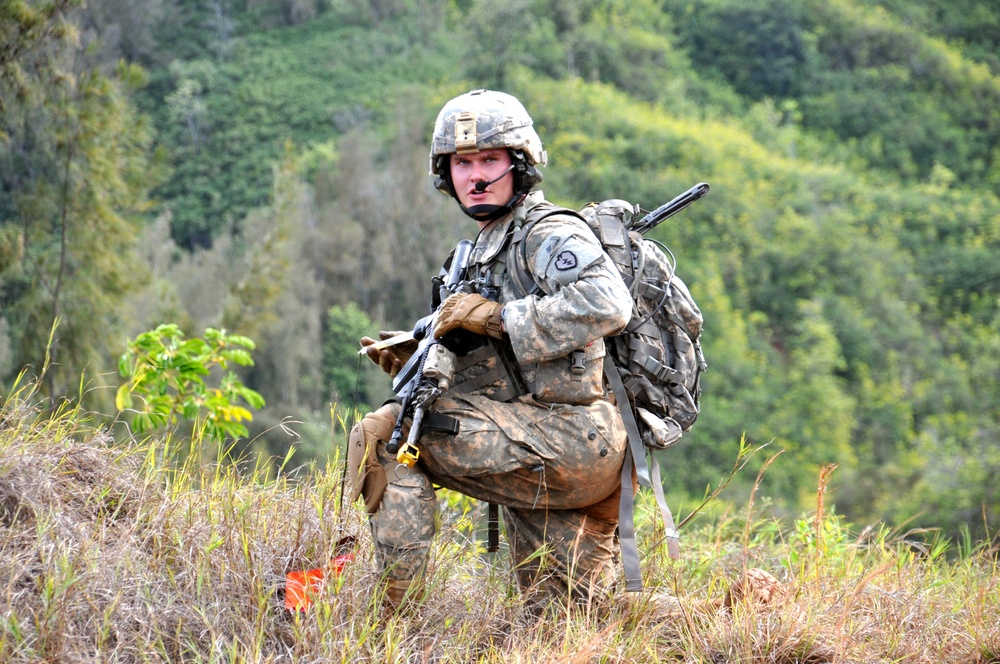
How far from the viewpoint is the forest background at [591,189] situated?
1028 centimetres

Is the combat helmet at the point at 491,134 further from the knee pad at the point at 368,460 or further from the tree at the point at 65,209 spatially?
the tree at the point at 65,209

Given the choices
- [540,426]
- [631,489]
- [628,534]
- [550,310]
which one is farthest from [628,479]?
[550,310]

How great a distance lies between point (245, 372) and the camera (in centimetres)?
2566

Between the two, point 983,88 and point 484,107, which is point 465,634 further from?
point 983,88

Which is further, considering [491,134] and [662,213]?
[662,213]

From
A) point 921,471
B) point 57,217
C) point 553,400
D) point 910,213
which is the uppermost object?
point 553,400

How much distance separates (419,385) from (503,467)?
33 cm

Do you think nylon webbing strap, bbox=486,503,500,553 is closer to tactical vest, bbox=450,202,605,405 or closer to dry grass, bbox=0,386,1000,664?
dry grass, bbox=0,386,1000,664

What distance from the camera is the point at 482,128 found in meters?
3.17

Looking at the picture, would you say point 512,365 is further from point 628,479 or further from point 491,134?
point 491,134

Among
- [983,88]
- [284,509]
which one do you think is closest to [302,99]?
[983,88]

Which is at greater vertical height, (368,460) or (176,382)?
(368,460)

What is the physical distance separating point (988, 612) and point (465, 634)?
61.9 inches

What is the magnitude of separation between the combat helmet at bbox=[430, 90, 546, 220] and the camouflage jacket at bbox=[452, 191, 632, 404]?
64 millimetres
